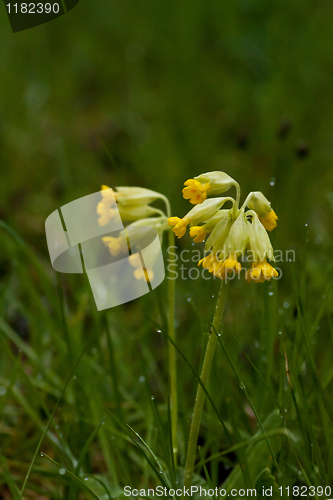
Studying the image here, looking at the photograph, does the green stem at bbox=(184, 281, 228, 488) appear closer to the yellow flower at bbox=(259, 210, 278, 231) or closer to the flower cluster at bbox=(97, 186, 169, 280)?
the yellow flower at bbox=(259, 210, 278, 231)

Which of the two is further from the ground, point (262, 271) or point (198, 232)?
point (198, 232)

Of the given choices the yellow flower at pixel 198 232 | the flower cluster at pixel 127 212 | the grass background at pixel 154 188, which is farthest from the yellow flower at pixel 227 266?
the flower cluster at pixel 127 212

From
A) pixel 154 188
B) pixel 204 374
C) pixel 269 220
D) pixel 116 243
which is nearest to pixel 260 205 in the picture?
pixel 269 220

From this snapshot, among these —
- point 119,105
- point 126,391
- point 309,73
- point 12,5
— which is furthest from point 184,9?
point 126,391

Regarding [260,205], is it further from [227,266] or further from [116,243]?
[116,243]

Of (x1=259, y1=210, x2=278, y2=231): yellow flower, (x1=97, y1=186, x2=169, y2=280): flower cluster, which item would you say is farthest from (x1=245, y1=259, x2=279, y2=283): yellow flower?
(x1=97, y1=186, x2=169, y2=280): flower cluster

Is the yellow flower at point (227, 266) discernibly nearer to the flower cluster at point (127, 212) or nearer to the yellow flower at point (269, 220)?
the yellow flower at point (269, 220)

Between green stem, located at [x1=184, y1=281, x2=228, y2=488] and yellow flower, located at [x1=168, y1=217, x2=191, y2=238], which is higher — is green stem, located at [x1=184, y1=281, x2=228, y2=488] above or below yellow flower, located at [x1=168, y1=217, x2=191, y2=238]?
below
